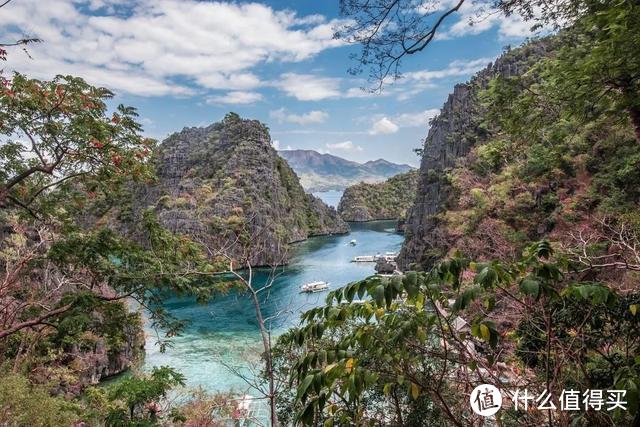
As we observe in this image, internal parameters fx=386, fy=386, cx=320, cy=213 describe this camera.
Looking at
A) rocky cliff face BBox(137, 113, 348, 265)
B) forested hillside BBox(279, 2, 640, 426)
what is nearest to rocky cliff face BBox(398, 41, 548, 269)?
rocky cliff face BBox(137, 113, 348, 265)

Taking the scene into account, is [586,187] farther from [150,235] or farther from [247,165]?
[247,165]

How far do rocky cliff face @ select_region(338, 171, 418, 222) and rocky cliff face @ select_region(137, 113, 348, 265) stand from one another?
18.3 m

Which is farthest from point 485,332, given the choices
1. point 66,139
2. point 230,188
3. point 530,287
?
point 230,188

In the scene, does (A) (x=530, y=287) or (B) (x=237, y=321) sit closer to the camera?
(A) (x=530, y=287)

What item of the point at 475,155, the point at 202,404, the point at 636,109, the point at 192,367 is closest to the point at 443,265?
the point at 636,109

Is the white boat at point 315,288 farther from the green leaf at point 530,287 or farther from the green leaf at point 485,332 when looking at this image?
the green leaf at point 530,287

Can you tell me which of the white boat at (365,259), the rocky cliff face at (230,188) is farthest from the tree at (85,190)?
the white boat at (365,259)

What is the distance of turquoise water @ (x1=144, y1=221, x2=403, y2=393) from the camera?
16.6 metres

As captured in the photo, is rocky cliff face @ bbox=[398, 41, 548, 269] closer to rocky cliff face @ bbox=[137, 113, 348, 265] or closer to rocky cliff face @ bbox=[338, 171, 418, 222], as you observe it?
rocky cliff face @ bbox=[137, 113, 348, 265]

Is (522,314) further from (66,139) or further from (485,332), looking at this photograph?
(66,139)

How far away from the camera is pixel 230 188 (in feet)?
150

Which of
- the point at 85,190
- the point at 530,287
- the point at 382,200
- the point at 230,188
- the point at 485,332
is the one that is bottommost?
the point at 485,332

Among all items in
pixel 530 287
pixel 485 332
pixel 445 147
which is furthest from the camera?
pixel 445 147

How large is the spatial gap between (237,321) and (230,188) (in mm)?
24393
